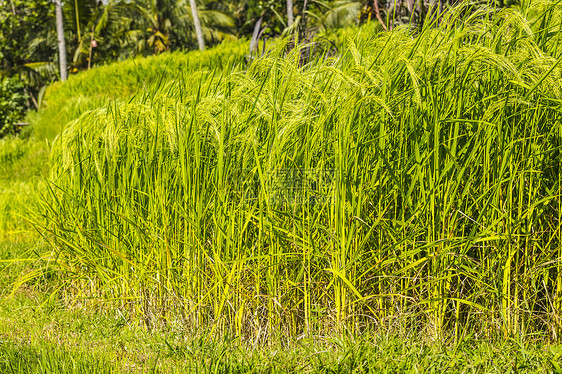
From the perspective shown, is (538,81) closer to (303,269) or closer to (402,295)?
(402,295)

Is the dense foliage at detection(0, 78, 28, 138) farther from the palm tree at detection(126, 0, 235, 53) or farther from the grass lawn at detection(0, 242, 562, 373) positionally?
the palm tree at detection(126, 0, 235, 53)

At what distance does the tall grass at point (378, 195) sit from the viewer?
180cm

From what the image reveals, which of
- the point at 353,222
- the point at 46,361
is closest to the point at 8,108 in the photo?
the point at 46,361

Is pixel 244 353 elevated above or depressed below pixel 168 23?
below

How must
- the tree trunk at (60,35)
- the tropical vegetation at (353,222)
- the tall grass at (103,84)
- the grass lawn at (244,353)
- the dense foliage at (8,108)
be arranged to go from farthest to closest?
the tree trunk at (60,35) < the dense foliage at (8,108) < the tall grass at (103,84) < the tropical vegetation at (353,222) < the grass lawn at (244,353)

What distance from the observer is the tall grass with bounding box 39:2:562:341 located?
180 centimetres

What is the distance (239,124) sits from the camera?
2225 millimetres

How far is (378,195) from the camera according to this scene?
6.55 feet

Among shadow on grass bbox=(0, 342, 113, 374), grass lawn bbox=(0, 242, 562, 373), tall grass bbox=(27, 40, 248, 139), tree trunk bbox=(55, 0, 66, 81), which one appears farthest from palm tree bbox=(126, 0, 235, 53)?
shadow on grass bbox=(0, 342, 113, 374)

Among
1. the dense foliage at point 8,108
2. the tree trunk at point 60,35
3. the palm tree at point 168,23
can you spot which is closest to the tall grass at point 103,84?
the dense foliage at point 8,108

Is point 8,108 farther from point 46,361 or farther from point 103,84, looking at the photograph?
point 46,361

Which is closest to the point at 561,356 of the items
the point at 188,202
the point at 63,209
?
the point at 188,202

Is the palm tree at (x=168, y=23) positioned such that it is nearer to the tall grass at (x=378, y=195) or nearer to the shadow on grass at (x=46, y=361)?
the tall grass at (x=378, y=195)

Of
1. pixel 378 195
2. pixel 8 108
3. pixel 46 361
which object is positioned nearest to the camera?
pixel 46 361
